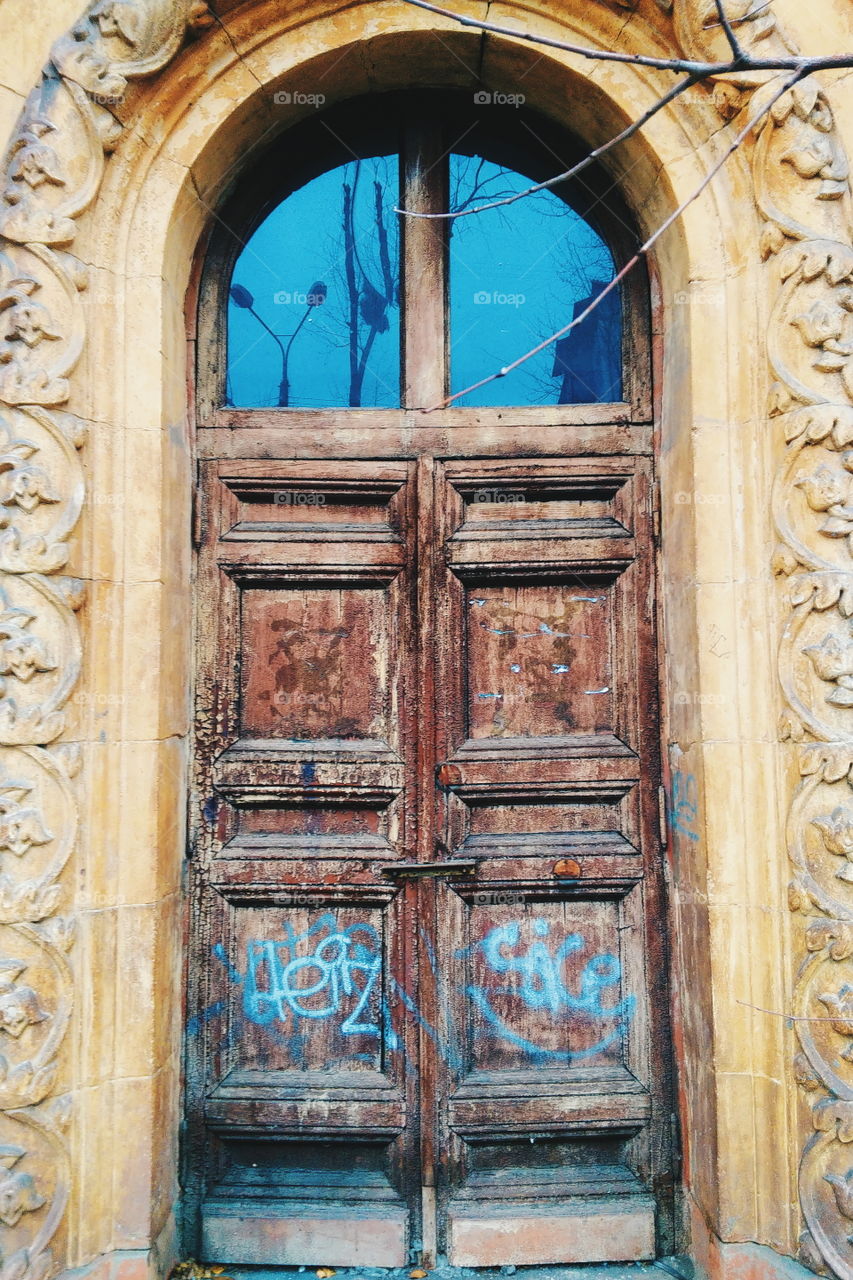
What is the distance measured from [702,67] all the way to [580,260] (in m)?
1.30

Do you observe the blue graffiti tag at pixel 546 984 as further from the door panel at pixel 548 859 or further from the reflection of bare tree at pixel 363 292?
the reflection of bare tree at pixel 363 292

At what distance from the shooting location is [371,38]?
2.95m

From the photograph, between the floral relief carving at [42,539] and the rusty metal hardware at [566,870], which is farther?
the rusty metal hardware at [566,870]

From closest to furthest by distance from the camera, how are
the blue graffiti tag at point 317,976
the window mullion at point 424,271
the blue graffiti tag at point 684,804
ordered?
the blue graffiti tag at point 684,804, the blue graffiti tag at point 317,976, the window mullion at point 424,271

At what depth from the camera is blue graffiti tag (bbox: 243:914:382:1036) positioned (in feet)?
9.74

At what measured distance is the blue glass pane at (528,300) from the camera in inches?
127

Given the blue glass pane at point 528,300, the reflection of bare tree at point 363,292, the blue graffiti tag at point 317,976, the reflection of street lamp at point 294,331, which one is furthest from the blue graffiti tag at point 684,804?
the reflection of street lamp at point 294,331

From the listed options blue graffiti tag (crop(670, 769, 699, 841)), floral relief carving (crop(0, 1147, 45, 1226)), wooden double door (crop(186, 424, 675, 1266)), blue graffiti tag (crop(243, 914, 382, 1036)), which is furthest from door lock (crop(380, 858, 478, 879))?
floral relief carving (crop(0, 1147, 45, 1226))

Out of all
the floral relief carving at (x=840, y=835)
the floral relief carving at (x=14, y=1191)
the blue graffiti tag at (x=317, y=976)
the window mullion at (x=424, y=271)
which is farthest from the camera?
the window mullion at (x=424, y=271)

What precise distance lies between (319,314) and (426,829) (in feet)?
6.15

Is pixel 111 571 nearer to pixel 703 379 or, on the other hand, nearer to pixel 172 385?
pixel 172 385

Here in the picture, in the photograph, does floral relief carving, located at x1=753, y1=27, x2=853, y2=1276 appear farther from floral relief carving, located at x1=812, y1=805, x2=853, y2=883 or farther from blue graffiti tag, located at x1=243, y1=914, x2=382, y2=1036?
blue graffiti tag, located at x1=243, y1=914, x2=382, y2=1036

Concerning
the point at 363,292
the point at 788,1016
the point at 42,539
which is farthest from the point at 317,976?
the point at 363,292

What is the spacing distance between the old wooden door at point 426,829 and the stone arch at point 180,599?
174 mm
